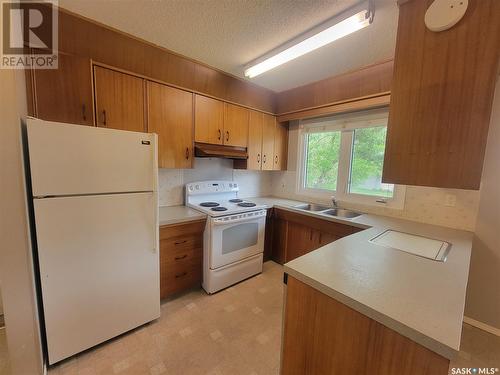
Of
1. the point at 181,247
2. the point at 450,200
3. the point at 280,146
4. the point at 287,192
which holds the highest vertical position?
the point at 280,146

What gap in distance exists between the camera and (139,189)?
5.37ft

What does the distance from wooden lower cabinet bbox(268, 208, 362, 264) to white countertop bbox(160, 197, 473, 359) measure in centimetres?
81

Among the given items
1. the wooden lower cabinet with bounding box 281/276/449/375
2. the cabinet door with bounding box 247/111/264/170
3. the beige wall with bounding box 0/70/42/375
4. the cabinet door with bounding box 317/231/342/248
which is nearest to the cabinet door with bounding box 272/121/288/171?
the cabinet door with bounding box 247/111/264/170

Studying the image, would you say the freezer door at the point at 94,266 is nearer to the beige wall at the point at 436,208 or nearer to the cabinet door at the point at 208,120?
the cabinet door at the point at 208,120

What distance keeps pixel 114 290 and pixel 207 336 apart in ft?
2.71

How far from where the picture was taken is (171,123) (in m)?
2.16

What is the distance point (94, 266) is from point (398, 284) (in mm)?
1851

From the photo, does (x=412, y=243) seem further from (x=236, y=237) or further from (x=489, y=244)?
(x=236, y=237)

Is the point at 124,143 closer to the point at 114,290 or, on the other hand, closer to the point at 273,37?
the point at 114,290

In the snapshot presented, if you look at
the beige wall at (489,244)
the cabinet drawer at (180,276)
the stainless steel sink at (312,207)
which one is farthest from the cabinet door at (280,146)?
the beige wall at (489,244)

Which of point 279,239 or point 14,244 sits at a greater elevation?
point 14,244

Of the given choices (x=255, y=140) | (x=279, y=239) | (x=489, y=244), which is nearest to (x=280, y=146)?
(x=255, y=140)

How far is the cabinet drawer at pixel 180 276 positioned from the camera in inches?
80.9

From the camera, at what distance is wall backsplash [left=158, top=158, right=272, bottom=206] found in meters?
2.53
